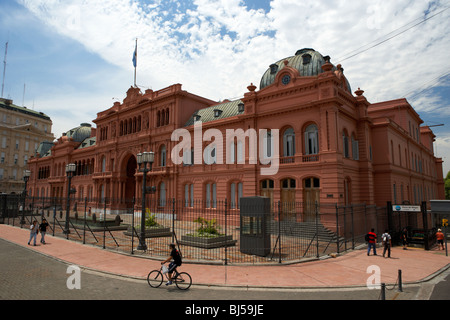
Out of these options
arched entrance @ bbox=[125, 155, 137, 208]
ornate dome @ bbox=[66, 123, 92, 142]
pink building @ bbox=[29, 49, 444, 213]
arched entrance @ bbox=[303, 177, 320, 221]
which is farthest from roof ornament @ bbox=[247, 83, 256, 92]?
ornate dome @ bbox=[66, 123, 92, 142]

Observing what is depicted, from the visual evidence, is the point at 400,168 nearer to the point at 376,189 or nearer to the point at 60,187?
the point at 376,189

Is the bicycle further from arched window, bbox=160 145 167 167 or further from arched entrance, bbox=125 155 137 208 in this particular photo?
arched entrance, bbox=125 155 137 208

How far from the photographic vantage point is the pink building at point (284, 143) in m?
22.7

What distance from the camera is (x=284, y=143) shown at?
82.5 feet

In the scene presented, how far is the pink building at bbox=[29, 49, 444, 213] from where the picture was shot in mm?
22656

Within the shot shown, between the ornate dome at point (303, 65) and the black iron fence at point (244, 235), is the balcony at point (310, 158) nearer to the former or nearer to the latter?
the black iron fence at point (244, 235)

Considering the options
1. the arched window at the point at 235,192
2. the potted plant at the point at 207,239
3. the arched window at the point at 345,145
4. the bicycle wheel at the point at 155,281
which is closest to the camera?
the bicycle wheel at the point at 155,281

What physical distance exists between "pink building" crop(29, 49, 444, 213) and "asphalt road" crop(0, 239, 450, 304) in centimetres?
865

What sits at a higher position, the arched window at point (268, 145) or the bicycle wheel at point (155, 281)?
the arched window at point (268, 145)

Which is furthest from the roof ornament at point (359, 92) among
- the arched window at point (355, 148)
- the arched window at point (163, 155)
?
the arched window at point (163, 155)

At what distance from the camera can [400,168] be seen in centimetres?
2975

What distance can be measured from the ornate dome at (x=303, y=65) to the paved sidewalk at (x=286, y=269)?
51.8 feet

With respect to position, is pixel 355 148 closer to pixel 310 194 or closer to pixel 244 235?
pixel 310 194
